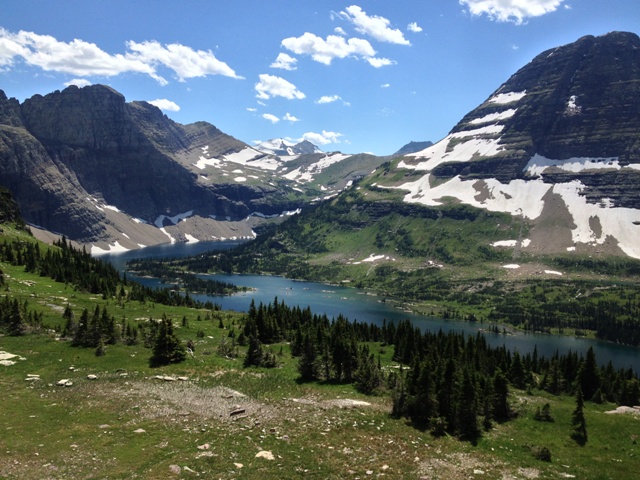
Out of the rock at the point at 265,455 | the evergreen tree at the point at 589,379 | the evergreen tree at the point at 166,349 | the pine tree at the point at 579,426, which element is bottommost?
the evergreen tree at the point at 589,379

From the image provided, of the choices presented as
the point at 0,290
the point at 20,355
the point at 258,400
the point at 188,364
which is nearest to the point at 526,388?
the point at 258,400

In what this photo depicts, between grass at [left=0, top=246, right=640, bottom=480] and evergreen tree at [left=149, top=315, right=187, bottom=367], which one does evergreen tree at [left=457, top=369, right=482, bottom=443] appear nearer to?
grass at [left=0, top=246, right=640, bottom=480]

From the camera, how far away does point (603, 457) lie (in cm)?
3922

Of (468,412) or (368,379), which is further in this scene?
(368,379)

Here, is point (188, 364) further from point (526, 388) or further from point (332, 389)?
point (526, 388)

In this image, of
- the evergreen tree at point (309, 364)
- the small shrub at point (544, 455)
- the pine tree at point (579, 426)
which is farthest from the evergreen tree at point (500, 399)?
the evergreen tree at point (309, 364)

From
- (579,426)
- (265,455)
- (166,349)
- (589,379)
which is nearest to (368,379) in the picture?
(579,426)

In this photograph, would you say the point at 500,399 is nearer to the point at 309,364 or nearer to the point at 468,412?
the point at 468,412

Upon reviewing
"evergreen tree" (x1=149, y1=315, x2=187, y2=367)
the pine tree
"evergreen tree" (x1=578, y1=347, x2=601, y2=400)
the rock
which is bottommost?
"evergreen tree" (x1=578, y1=347, x2=601, y2=400)

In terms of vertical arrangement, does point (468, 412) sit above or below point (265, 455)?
above

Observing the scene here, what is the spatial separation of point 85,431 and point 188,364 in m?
21.0

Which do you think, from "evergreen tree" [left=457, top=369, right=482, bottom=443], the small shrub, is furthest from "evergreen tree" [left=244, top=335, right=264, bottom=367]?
the small shrub

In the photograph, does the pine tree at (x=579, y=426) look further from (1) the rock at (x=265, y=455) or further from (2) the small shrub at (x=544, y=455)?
(1) the rock at (x=265, y=455)

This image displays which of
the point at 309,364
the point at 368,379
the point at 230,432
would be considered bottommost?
the point at 368,379
